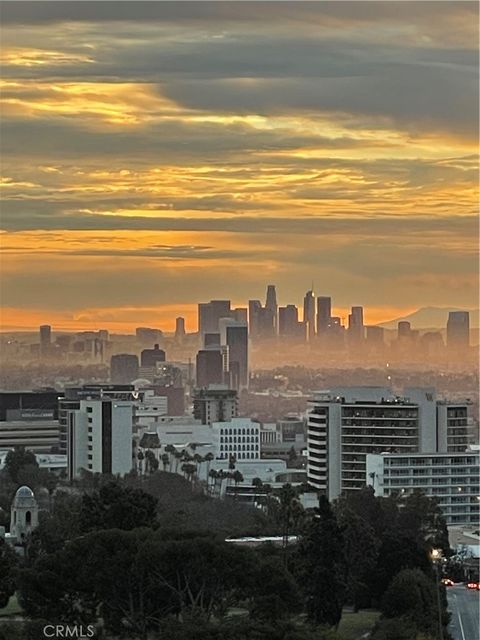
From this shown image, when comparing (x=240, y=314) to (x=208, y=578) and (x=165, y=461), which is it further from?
(x=208, y=578)

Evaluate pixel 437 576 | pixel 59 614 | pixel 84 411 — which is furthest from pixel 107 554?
pixel 84 411

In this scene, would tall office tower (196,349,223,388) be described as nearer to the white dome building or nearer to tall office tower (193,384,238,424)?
tall office tower (193,384,238,424)

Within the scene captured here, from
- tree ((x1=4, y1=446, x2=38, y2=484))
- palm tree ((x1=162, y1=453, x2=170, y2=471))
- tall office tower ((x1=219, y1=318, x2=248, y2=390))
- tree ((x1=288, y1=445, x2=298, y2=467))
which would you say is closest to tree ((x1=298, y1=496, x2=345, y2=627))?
tree ((x1=4, y1=446, x2=38, y2=484))

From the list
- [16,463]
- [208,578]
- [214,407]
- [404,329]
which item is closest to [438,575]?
[208,578]

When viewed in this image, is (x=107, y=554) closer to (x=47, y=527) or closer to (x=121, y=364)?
(x=47, y=527)

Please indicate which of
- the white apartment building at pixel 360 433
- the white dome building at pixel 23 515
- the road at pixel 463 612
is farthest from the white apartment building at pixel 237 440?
the road at pixel 463 612

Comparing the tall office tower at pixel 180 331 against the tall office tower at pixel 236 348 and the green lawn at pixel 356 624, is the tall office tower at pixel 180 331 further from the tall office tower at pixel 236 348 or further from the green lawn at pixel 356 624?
the green lawn at pixel 356 624
